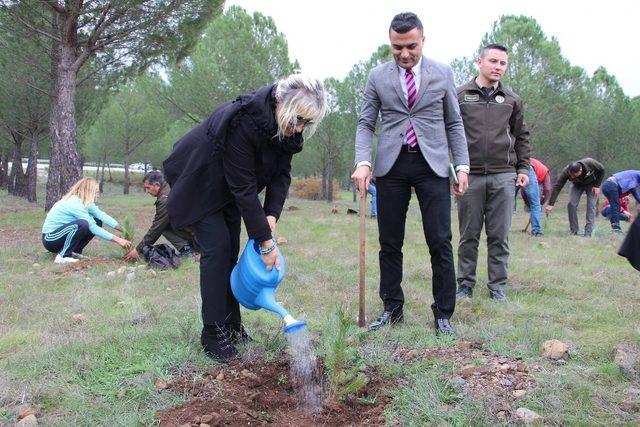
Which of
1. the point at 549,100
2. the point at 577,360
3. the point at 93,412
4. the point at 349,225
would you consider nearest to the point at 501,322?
the point at 577,360

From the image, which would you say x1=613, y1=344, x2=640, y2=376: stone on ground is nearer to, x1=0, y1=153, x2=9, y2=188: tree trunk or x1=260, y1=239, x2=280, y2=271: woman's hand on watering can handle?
x1=260, y1=239, x2=280, y2=271: woman's hand on watering can handle

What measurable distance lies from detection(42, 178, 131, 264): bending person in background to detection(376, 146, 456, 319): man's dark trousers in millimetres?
3686

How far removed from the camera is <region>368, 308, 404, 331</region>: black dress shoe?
3.31 metres

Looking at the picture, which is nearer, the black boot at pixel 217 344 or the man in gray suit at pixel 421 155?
the black boot at pixel 217 344

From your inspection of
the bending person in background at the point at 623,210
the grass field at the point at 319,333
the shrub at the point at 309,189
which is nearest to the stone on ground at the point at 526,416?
the grass field at the point at 319,333

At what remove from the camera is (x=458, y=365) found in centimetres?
262

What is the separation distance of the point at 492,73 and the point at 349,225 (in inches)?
289

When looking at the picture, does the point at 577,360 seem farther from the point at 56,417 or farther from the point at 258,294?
the point at 56,417

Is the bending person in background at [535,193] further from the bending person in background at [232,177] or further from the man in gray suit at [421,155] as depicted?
the bending person in background at [232,177]

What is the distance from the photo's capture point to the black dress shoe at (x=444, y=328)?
3154 millimetres

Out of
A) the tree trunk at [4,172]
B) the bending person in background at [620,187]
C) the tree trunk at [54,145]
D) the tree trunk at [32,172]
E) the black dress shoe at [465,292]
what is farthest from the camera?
the tree trunk at [4,172]

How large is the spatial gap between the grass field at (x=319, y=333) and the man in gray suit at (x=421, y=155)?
47 centimetres

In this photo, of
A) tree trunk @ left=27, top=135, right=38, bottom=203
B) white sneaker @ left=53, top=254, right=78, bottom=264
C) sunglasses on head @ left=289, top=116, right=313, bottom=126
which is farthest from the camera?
tree trunk @ left=27, top=135, right=38, bottom=203

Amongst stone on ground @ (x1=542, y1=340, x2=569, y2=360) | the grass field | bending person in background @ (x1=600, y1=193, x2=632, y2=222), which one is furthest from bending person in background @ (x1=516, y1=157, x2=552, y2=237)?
stone on ground @ (x1=542, y1=340, x2=569, y2=360)
